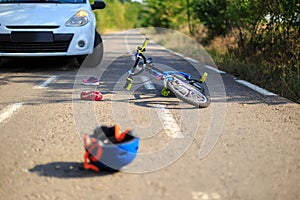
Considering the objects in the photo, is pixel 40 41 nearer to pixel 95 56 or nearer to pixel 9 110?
pixel 95 56

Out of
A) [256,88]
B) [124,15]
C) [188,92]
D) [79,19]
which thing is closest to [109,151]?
[188,92]

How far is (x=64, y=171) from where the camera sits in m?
2.88

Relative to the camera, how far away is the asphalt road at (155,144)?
2.62 metres

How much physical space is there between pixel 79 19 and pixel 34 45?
40.5 inches

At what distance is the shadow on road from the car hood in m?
4.64

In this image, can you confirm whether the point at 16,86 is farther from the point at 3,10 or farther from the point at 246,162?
the point at 246,162

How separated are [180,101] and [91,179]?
2574 mm

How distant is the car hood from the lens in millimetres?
6961

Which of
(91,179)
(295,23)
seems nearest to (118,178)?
(91,179)

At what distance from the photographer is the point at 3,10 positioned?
7.23 metres

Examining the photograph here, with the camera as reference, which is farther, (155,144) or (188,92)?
(188,92)

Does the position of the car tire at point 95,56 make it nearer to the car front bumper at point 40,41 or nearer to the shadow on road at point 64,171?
the car front bumper at point 40,41

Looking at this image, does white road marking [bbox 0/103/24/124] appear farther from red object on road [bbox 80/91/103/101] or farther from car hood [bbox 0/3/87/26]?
car hood [bbox 0/3/87/26]

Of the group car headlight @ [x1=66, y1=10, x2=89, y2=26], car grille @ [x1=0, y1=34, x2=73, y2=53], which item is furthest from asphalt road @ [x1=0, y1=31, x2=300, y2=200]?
car headlight @ [x1=66, y1=10, x2=89, y2=26]
